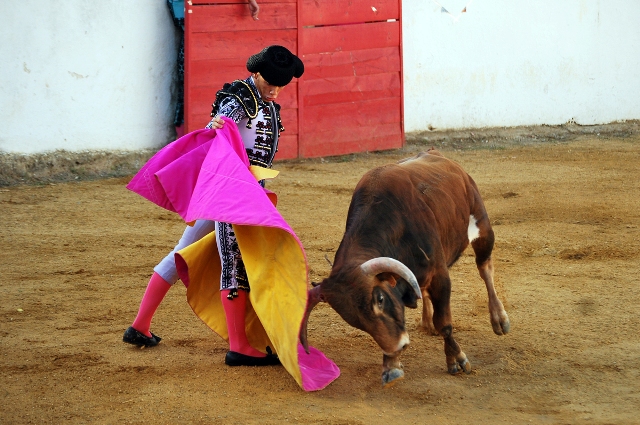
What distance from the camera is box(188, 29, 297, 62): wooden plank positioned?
27.0ft

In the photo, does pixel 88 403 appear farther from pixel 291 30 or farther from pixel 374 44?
pixel 374 44

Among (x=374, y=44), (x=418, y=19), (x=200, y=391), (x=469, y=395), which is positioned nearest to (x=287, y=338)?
(x=200, y=391)

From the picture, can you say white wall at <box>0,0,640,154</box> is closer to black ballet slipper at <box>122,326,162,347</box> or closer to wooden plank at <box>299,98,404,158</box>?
wooden plank at <box>299,98,404,158</box>

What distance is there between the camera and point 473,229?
4.31 m

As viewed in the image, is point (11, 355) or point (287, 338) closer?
point (287, 338)

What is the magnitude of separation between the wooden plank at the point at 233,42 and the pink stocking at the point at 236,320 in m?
4.85

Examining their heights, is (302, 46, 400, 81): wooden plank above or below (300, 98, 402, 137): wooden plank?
above

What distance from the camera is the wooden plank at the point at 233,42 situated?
324 inches

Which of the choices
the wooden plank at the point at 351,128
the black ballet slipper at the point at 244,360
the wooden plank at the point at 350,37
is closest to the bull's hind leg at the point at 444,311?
the black ballet slipper at the point at 244,360

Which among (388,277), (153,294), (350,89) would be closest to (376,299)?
(388,277)

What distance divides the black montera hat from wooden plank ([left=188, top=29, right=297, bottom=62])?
470cm

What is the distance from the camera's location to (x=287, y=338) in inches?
139

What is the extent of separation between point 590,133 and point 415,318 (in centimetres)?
708

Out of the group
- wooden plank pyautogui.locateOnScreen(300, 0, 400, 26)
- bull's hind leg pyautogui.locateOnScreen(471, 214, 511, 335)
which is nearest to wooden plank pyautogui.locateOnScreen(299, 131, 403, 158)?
wooden plank pyautogui.locateOnScreen(300, 0, 400, 26)
